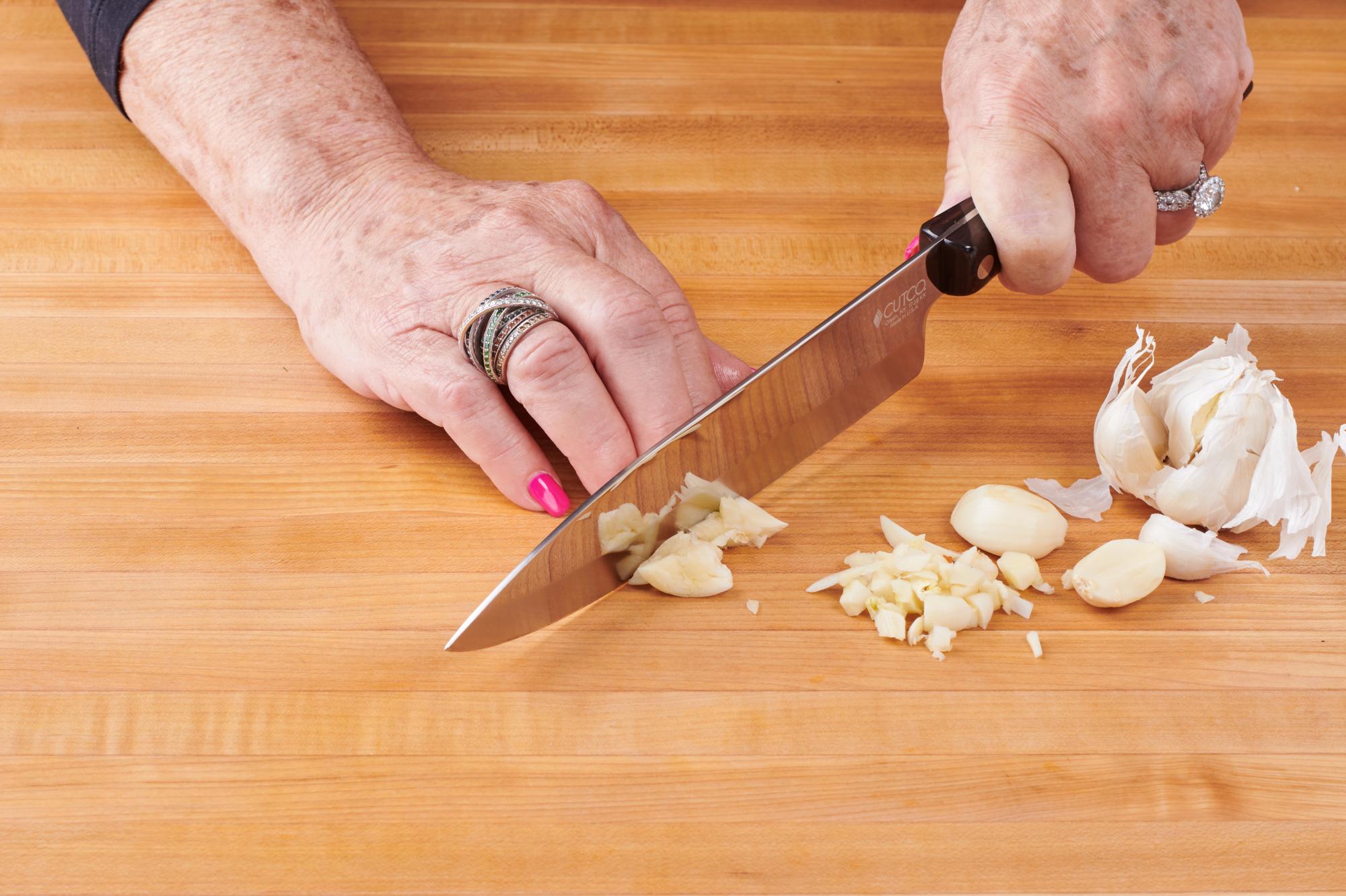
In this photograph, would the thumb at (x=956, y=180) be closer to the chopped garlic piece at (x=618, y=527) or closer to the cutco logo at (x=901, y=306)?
the cutco logo at (x=901, y=306)

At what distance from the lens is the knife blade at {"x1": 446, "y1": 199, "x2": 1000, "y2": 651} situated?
0.81 metres

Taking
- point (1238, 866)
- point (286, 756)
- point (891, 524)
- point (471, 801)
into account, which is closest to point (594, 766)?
point (471, 801)

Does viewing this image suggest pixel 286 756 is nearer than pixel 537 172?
Yes

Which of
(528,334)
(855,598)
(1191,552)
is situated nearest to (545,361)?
(528,334)

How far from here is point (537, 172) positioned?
1323mm

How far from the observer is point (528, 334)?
0.92 m

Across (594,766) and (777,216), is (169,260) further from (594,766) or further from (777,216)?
(594,766)

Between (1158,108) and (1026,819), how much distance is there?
1.97 ft

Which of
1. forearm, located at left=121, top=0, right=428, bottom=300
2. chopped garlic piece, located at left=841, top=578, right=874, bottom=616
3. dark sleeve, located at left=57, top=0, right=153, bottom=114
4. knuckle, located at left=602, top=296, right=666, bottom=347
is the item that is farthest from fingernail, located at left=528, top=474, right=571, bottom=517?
dark sleeve, located at left=57, top=0, right=153, bottom=114

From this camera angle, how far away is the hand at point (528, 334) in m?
0.92

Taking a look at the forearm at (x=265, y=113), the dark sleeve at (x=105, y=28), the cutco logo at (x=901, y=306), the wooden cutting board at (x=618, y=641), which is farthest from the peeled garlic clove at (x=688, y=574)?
the dark sleeve at (x=105, y=28)

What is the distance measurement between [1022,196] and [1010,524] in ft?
0.87

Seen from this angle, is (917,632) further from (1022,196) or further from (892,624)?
(1022,196)

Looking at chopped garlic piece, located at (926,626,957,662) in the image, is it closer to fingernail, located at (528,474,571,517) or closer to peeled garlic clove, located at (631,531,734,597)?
peeled garlic clove, located at (631,531,734,597)
